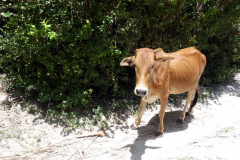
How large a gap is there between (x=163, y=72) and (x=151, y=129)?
135cm

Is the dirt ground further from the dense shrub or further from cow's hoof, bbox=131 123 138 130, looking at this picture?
the dense shrub

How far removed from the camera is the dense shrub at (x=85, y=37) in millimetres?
3490

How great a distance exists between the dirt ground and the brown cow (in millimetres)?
289

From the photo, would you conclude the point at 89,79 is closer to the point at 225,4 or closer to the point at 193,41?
the point at 193,41

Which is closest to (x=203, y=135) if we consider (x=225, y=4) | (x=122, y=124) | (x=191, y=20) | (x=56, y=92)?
(x=122, y=124)

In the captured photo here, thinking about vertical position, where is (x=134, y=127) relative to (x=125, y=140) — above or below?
above

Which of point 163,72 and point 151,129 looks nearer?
point 163,72

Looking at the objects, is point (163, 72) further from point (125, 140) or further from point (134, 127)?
point (125, 140)

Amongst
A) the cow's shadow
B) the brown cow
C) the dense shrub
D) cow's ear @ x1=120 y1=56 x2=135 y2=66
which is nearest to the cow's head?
the brown cow

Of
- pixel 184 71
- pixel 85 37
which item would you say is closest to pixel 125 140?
pixel 184 71

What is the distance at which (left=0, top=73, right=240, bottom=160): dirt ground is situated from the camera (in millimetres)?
3236

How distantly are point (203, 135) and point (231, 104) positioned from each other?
183 cm

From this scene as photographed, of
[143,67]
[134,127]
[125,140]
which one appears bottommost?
[125,140]

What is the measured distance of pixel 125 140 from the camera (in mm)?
3666
